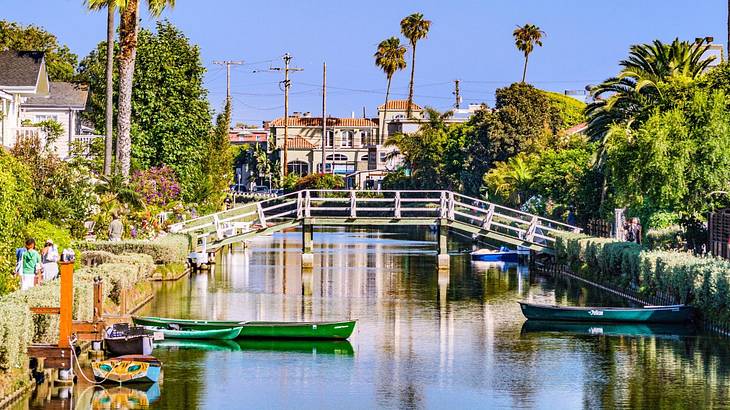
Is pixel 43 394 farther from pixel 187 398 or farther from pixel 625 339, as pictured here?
pixel 625 339

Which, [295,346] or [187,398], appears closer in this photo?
[187,398]

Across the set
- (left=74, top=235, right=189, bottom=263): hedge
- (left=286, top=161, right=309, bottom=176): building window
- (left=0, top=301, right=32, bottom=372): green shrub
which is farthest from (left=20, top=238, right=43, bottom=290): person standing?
(left=286, top=161, right=309, bottom=176): building window

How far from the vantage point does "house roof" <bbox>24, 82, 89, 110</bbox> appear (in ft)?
248

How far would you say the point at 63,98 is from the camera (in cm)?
7694

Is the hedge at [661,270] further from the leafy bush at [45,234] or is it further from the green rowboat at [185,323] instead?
the leafy bush at [45,234]

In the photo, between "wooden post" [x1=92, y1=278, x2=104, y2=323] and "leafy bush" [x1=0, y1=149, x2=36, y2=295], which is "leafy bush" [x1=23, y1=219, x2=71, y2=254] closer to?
"leafy bush" [x1=0, y1=149, x2=36, y2=295]

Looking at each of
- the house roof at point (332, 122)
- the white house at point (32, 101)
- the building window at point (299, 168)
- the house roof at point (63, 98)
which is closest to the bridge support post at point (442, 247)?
the white house at point (32, 101)

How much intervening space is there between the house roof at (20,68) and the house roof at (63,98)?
971cm

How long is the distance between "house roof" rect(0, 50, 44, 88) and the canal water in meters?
12.8

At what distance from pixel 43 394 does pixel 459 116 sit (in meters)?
139

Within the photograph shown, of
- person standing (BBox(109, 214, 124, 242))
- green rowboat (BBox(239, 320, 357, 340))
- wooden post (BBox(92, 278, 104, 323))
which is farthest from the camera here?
person standing (BBox(109, 214, 124, 242))

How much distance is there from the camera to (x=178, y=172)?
74.1 meters

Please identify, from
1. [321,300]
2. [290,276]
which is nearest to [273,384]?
[321,300]

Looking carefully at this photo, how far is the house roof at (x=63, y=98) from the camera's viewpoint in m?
75.6
